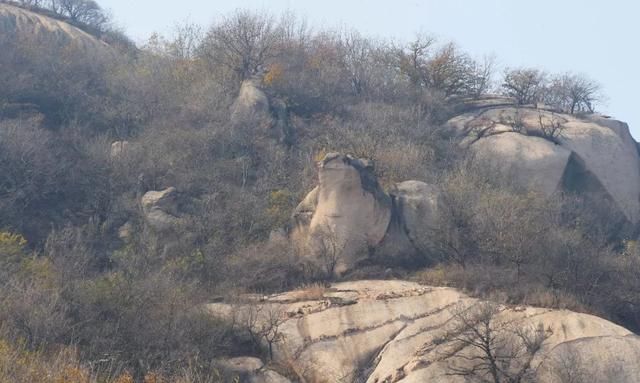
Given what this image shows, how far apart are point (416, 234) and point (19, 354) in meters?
11.2

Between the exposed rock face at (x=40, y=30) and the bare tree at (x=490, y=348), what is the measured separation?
21.7 metres

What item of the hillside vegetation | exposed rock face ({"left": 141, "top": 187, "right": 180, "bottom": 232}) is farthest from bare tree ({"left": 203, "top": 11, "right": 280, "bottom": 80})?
exposed rock face ({"left": 141, "top": 187, "right": 180, "bottom": 232})

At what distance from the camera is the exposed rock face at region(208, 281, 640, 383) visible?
17.5 meters

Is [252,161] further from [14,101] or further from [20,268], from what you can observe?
[20,268]

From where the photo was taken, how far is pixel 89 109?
1207 inches

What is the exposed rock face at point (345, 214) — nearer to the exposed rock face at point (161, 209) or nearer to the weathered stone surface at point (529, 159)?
the exposed rock face at point (161, 209)

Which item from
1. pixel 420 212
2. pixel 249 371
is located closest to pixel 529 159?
pixel 420 212

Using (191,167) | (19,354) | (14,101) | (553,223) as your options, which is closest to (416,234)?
(553,223)

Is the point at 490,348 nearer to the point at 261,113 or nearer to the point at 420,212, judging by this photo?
the point at 420,212

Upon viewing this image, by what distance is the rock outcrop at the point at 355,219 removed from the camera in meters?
22.3

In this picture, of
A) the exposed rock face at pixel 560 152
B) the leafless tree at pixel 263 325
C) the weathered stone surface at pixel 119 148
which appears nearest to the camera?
the leafless tree at pixel 263 325

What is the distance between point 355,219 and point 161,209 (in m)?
5.19

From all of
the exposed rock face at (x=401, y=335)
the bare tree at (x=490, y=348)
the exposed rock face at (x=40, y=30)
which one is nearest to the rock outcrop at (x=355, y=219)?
the exposed rock face at (x=401, y=335)

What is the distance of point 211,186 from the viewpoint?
26.3m
